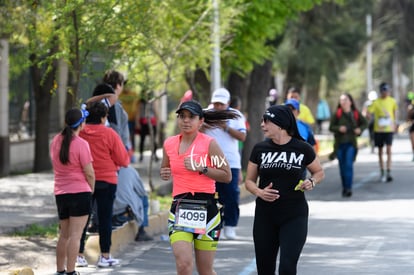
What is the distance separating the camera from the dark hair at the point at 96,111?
37.3ft

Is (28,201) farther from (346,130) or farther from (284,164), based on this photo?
(284,164)

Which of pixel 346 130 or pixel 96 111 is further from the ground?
Result: pixel 96 111

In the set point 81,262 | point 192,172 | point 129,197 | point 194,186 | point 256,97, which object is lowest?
point 81,262

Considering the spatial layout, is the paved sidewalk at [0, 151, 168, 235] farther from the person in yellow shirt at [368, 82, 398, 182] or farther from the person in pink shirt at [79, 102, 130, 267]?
the person in yellow shirt at [368, 82, 398, 182]

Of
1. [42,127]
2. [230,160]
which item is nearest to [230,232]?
[230,160]

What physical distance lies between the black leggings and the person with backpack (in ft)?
34.5

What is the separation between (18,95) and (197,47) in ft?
27.2

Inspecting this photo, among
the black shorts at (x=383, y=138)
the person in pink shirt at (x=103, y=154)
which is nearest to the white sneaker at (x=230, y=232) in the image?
the person in pink shirt at (x=103, y=154)

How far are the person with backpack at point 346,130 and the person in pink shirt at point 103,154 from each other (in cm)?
772

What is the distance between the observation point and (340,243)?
13.1 metres

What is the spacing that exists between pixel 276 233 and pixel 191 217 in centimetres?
67

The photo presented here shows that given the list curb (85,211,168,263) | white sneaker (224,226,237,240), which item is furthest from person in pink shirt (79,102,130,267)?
white sneaker (224,226,237,240)

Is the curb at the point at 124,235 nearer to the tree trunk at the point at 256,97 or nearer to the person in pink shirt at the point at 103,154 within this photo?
the person in pink shirt at the point at 103,154

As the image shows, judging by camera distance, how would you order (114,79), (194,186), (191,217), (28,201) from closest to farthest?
(191,217)
(194,186)
(114,79)
(28,201)
